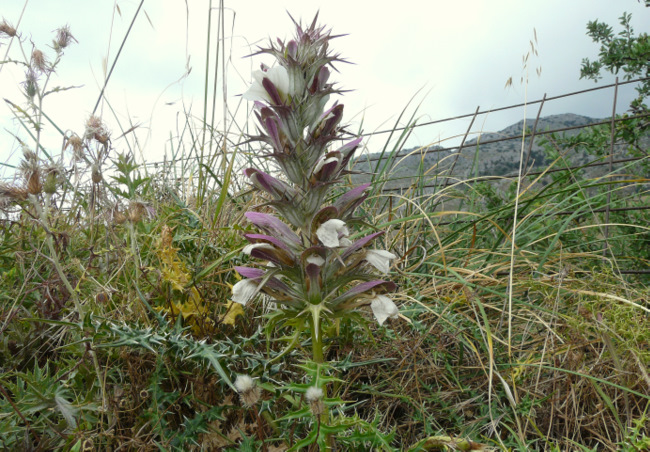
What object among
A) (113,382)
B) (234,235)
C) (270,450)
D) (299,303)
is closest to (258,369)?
(270,450)

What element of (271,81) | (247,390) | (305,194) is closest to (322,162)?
(305,194)

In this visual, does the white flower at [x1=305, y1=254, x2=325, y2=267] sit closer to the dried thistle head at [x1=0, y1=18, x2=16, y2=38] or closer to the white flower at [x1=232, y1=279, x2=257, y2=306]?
the white flower at [x1=232, y1=279, x2=257, y2=306]

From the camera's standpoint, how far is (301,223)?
1.31 meters

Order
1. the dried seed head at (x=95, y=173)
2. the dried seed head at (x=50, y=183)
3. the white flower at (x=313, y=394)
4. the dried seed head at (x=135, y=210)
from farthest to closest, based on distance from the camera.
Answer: the dried seed head at (x=95, y=173) < the dried seed head at (x=135, y=210) < the dried seed head at (x=50, y=183) < the white flower at (x=313, y=394)

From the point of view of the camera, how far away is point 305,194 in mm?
1277

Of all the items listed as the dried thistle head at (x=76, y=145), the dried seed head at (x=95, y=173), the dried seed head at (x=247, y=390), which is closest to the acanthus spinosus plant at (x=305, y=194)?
the dried seed head at (x=247, y=390)

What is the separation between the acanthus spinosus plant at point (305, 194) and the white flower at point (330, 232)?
0.16ft

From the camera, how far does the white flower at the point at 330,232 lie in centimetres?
116

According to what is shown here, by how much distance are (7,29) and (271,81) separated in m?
2.49

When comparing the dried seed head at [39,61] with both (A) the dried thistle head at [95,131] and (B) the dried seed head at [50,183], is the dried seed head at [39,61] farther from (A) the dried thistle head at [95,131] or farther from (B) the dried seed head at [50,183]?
(B) the dried seed head at [50,183]

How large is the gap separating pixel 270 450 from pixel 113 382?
72 cm

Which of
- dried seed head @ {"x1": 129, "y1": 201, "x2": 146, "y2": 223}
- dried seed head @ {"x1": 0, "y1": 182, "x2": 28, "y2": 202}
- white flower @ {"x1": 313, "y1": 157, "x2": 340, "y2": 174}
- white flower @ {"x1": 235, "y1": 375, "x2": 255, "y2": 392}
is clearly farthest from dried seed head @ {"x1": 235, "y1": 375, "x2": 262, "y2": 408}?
dried seed head @ {"x1": 0, "y1": 182, "x2": 28, "y2": 202}

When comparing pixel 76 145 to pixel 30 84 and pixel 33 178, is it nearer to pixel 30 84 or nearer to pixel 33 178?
pixel 30 84

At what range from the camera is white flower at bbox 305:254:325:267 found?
3.94 feet
